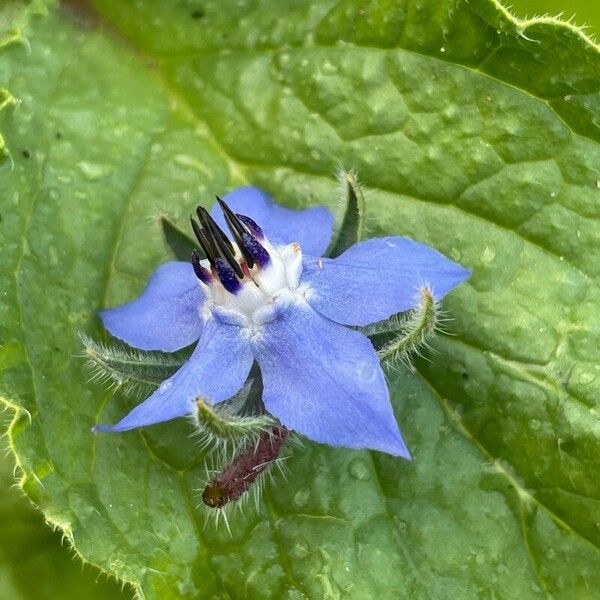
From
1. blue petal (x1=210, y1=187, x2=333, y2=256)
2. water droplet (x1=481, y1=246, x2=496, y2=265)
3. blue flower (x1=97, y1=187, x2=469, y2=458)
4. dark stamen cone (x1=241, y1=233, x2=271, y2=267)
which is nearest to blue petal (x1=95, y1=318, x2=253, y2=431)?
blue flower (x1=97, y1=187, x2=469, y2=458)

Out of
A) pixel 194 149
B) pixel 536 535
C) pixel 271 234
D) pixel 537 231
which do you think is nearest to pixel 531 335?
pixel 537 231

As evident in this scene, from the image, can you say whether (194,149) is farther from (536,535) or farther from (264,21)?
(536,535)

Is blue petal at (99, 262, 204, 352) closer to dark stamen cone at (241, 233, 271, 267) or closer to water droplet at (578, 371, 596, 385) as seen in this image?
dark stamen cone at (241, 233, 271, 267)

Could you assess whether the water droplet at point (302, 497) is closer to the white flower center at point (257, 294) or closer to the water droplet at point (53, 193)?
the white flower center at point (257, 294)

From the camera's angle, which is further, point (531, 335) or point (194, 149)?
point (194, 149)

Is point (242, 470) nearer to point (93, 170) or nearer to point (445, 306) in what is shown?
point (445, 306)

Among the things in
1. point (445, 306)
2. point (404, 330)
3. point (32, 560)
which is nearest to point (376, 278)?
point (404, 330)

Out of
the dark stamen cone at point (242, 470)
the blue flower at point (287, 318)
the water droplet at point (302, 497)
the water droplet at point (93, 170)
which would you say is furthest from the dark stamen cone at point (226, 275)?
the water droplet at point (93, 170)
